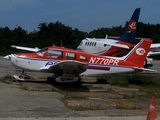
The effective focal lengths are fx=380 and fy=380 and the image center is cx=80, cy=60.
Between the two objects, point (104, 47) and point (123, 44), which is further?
point (104, 47)

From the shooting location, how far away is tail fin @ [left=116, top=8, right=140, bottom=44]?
30597 millimetres

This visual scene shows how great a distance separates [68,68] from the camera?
52.9 ft

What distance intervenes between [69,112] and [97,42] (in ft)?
76.5

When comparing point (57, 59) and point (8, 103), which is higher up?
point (57, 59)

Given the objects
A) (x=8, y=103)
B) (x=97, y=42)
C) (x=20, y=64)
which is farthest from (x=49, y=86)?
(x=97, y=42)

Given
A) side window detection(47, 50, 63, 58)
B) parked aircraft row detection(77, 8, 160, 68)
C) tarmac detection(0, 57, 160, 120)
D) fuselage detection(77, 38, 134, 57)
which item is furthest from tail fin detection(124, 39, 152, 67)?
fuselage detection(77, 38, 134, 57)

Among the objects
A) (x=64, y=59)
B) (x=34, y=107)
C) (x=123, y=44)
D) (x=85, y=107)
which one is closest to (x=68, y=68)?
(x=64, y=59)

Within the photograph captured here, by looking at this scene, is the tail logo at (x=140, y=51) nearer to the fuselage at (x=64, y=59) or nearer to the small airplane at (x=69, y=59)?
the small airplane at (x=69, y=59)

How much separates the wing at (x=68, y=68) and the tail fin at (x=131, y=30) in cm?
1450

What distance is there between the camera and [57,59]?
668 inches

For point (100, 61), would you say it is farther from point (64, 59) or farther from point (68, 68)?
point (68, 68)

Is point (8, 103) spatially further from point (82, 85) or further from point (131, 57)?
point (131, 57)

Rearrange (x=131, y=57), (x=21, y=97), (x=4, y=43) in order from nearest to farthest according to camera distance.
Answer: (x=21, y=97) → (x=131, y=57) → (x=4, y=43)

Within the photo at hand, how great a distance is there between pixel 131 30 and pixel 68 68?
15746 mm
